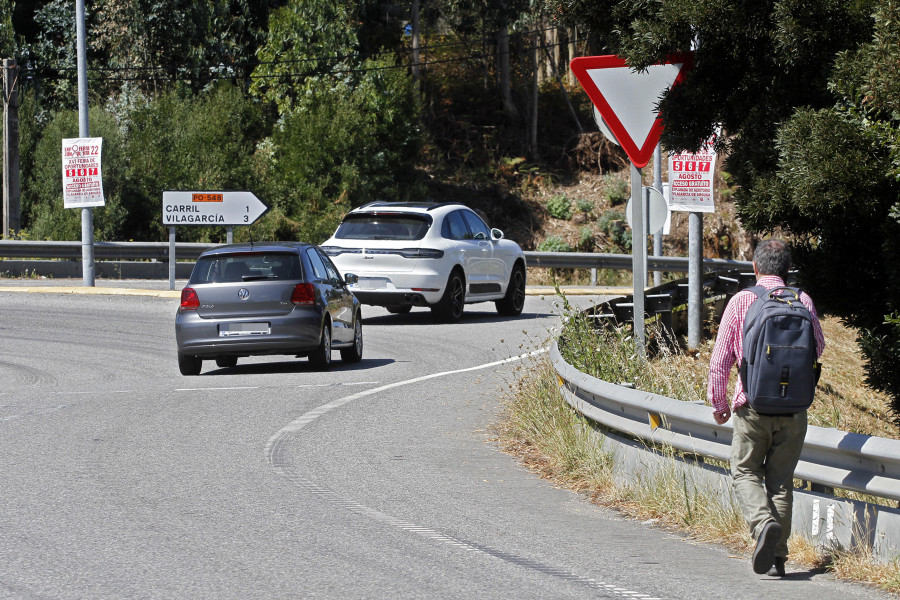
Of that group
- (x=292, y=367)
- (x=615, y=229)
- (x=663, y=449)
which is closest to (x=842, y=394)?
(x=292, y=367)

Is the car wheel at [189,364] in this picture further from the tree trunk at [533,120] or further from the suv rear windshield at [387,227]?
the tree trunk at [533,120]

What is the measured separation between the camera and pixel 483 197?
165ft

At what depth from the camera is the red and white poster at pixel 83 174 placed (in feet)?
86.4

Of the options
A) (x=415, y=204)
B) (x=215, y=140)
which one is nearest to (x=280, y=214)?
(x=215, y=140)

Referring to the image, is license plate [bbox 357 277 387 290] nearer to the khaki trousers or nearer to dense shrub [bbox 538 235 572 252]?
the khaki trousers

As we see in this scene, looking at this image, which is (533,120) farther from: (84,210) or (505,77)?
(84,210)

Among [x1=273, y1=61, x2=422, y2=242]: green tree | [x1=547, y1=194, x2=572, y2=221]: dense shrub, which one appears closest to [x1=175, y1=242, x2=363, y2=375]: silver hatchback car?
[x1=273, y1=61, x2=422, y2=242]: green tree

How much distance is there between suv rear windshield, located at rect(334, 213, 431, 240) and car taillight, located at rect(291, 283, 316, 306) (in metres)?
5.41

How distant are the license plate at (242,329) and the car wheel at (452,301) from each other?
6021 mm

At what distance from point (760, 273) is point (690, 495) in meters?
1.70

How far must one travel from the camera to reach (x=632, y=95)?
938 centimetres

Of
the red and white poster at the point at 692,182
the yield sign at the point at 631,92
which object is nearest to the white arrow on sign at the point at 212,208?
the red and white poster at the point at 692,182

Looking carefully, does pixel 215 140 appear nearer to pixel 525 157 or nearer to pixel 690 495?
pixel 525 157

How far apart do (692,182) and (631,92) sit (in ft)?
20.2
